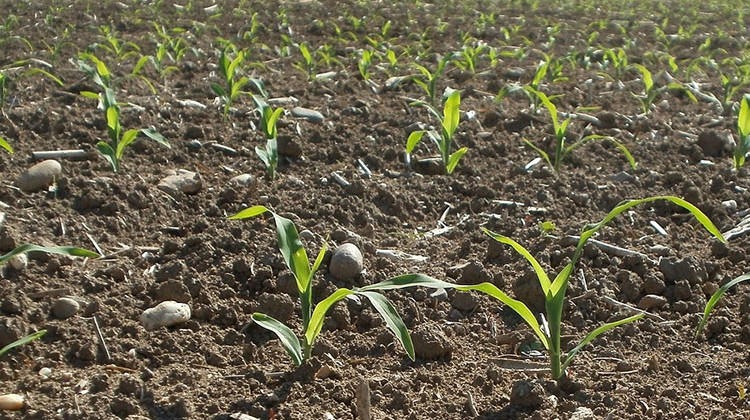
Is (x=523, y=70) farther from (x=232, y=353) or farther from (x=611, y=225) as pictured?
(x=232, y=353)

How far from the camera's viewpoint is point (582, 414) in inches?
76.7

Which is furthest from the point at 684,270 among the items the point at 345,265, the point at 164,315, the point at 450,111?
the point at 164,315

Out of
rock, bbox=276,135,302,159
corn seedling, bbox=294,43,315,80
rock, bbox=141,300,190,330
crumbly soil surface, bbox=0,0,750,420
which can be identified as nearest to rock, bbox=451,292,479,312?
crumbly soil surface, bbox=0,0,750,420

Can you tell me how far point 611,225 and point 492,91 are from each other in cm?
225

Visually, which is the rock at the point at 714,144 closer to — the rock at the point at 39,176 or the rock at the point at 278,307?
the rock at the point at 278,307

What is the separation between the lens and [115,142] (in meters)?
3.46

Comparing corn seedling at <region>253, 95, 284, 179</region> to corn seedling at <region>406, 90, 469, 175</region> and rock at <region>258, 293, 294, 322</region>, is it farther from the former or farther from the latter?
rock at <region>258, 293, 294, 322</region>

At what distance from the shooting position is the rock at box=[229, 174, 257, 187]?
11.1ft

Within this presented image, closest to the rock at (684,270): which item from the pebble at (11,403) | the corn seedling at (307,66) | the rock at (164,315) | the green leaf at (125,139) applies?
the rock at (164,315)

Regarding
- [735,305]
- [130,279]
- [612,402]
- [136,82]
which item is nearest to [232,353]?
[130,279]

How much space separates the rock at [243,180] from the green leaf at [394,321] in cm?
144

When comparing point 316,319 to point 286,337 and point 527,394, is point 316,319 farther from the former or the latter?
point 527,394

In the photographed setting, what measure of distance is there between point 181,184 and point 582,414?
6.25 ft

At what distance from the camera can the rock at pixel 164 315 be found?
2.35 metres
